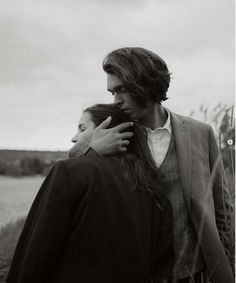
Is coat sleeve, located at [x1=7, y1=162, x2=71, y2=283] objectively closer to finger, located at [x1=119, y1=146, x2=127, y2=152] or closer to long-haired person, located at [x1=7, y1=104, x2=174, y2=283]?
long-haired person, located at [x1=7, y1=104, x2=174, y2=283]

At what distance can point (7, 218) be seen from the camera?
3.66m

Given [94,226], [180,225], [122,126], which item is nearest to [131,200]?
[94,226]

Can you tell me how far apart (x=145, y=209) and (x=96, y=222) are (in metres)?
0.20

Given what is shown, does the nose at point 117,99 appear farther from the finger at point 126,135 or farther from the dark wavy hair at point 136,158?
the finger at point 126,135

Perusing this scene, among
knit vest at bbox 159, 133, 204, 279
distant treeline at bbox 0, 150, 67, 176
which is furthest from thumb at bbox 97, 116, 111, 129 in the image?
distant treeline at bbox 0, 150, 67, 176

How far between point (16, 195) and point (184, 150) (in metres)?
1.93

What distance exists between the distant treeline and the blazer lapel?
4.04 feet

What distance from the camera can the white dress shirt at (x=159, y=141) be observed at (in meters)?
2.08

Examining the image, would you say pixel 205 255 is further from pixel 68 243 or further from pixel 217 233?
pixel 68 243

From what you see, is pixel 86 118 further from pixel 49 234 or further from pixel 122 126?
pixel 49 234

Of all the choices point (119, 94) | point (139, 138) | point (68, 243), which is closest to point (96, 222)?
point (68, 243)

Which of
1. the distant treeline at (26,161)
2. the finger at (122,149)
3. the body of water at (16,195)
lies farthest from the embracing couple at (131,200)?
the body of water at (16,195)

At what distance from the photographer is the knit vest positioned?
199cm

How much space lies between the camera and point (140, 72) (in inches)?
82.0
